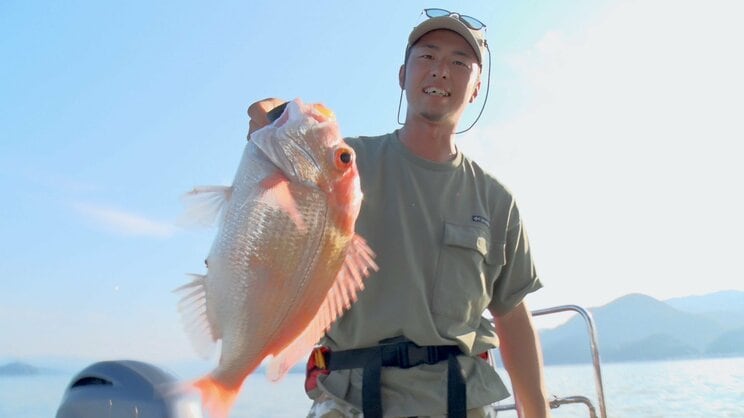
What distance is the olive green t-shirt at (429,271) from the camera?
9.05 feet

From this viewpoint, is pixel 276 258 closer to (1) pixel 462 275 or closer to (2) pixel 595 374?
(1) pixel 462 275

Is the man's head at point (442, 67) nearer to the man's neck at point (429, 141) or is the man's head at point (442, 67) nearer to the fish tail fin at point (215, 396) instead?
the man's neck at point (429, 141)

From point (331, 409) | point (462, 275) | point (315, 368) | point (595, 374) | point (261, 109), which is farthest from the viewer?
point (595, 374)

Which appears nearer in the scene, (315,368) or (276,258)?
(276,258)

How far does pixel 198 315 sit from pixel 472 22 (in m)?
2.21

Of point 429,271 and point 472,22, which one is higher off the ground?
point 472,22

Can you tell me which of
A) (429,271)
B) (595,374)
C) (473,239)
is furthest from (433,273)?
(595,374)

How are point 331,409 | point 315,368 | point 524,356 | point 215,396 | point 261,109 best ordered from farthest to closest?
point 524,356 → point 315,368 → point 331,409 → point 261,109 → point 215,396

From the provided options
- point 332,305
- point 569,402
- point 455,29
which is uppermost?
point 455,29

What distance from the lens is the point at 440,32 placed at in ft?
10.9

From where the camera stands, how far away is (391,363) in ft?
9.01

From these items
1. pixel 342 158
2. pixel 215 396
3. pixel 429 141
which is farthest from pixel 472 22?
pixel 215 396

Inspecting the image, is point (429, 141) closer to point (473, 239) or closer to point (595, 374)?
point (473, 239)

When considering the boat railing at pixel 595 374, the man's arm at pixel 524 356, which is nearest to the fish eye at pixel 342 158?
the man's arm at pixel 524 356
